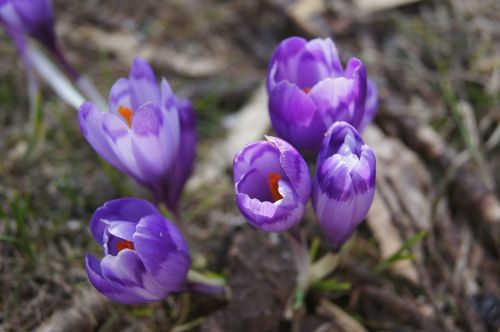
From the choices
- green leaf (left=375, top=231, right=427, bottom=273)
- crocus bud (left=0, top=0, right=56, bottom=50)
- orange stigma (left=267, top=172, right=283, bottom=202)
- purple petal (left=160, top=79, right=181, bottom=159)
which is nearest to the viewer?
orange stigma (left=267, top=172, right=283, bottom=202)

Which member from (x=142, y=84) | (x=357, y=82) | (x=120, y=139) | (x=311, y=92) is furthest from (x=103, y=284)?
(x=357, y=82)

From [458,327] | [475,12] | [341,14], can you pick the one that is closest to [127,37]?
[341,14]

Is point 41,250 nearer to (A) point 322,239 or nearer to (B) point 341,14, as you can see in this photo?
(A) point 322,239

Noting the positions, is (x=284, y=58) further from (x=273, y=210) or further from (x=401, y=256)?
(x=401, y=256)

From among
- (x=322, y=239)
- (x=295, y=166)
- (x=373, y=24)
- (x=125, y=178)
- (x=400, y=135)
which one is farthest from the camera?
(x=373, y=24)

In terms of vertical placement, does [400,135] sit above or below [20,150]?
below

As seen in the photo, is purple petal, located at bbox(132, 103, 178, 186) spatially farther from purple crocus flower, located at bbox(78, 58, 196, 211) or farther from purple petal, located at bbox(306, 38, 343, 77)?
purple petal, located at bbox(306, 38, 343, 77)

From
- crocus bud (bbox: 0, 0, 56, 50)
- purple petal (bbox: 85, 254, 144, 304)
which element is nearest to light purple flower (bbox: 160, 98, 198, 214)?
purple petal (bbox: 85, 254, 144, 304)
